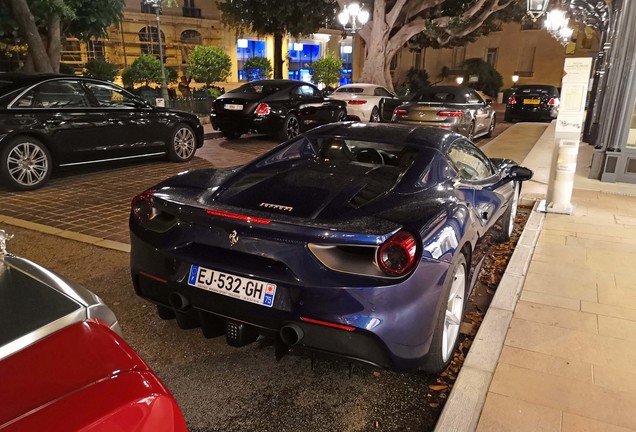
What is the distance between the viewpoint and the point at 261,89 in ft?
40.7

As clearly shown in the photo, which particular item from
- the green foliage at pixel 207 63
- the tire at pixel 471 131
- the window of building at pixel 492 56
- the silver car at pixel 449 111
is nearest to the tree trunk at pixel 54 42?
the green foliage at pixel 207 63

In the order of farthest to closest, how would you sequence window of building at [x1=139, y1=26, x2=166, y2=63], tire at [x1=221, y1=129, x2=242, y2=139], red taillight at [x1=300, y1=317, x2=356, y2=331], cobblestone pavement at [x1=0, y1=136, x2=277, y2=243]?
window of building at [x1=139, y1=26, x2=166, y2=63]
tire at [x1=221, y1=129, x2=242, y2=139]
cobblestone pavement at [x1=0, y1=136, x2=277, y2=243]
red taillight at [x1=300, y1=317, x2=356, y2=331]

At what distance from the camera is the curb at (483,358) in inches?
98.0

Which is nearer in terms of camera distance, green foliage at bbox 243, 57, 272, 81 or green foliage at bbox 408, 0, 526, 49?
green foliage at bbox 408, 0, 526, 49

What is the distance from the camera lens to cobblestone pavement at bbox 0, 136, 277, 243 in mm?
5574

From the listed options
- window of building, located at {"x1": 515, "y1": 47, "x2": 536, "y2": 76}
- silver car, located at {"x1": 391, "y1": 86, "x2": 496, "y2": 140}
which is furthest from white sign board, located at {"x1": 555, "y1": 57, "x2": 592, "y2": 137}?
window of building, located at {"x1": 515, "y1": 47, "x2": 536, "y2": 76}

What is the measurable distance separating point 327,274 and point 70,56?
33968 millimetres

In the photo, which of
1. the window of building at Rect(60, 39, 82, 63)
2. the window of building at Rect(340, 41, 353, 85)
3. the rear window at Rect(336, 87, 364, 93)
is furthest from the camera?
the window of building at Rect(340, 41, 353, 85)

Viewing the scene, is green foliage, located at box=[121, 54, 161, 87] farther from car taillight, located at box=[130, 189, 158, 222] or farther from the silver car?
car taillight, located at box=[130, 189, 158, 222]

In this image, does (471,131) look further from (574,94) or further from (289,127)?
(574,94)

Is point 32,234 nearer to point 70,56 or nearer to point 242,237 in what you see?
point 242,237

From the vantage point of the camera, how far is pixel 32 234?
5188 mm

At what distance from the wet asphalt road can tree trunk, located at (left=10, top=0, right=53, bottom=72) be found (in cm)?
1066

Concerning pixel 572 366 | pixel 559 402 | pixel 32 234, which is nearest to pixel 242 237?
pixel 559 402
